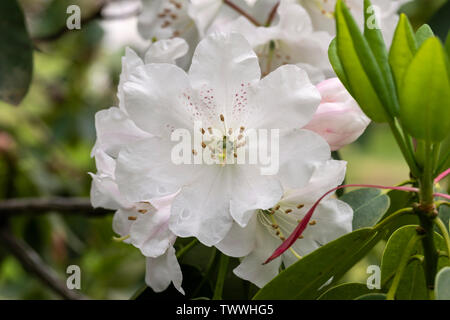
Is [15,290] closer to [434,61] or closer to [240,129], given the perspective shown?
[240,129]

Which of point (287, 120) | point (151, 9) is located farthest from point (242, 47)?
point (151, 9)

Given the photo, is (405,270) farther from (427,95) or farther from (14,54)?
(14,54)

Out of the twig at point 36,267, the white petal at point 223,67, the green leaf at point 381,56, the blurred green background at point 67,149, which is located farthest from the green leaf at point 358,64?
the twig at point 36,267

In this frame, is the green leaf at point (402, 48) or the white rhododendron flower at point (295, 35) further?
the white rhododendron flower at point (295, 35)

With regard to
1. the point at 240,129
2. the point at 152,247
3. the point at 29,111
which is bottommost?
the point at 152,247

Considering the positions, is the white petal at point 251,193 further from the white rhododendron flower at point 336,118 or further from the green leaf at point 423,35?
the green leaf at point 423,35

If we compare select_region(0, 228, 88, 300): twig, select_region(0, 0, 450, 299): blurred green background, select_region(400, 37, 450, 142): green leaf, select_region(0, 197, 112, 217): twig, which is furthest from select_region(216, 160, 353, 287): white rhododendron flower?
select_region(0, 197, 112, 217): twig
